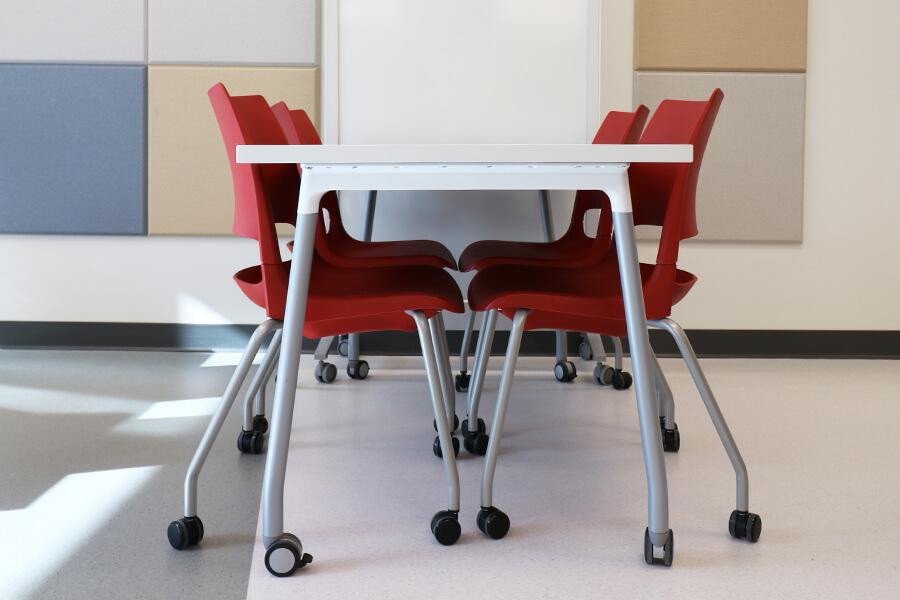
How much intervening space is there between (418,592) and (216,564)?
37 cm

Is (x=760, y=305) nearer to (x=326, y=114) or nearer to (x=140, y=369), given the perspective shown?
(x=326, y=114)

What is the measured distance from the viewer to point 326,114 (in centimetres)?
343

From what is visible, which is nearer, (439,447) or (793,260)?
(439,447)

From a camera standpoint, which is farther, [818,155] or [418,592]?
[818,155]

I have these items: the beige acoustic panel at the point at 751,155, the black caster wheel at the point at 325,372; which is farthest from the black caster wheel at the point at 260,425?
the beige acoustic panel at the point at 751,155

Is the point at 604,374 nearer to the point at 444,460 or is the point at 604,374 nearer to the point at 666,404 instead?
the point at 666,404

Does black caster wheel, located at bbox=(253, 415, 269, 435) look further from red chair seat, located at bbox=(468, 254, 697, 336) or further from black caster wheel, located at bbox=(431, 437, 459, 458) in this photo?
red chair seat, located at bbox=(468, 254, 697, 336)

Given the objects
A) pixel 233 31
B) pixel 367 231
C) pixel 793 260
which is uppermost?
pixel 233 31

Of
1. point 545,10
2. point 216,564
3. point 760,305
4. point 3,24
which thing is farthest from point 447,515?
point 3,24

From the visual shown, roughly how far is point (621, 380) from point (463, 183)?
1673 mm

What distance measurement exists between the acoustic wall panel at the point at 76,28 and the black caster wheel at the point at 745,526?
295cm

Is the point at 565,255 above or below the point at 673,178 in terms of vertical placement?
below

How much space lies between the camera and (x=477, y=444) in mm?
2316

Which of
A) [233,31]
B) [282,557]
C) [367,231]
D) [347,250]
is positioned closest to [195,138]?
[233,31]
